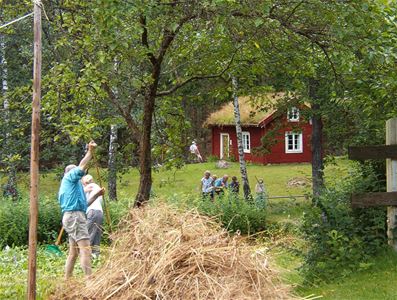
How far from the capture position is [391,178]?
7988mm

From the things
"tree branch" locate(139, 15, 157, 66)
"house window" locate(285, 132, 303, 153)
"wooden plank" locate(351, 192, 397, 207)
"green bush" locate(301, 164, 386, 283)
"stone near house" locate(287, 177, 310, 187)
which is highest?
"tree branch" locate(139, 15, 157, 66)

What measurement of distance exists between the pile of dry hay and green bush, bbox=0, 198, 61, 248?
756 centimetres

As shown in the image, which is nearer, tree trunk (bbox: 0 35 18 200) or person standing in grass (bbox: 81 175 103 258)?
person standing in grass (bbox: 81 175 103 258)

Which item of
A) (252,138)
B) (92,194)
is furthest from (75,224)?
(252,138)

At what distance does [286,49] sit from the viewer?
401 inches

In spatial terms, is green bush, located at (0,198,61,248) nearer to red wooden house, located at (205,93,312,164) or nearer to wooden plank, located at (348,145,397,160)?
wooden plank, located at (348,145,397,160)

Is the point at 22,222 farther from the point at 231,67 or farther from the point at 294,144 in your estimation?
the point at 294,144

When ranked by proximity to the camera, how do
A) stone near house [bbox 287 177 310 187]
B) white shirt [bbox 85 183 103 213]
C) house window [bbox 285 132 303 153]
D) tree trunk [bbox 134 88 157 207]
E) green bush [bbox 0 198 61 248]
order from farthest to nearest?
house window [bbox 285 132 303 153], stone near house [bbox 287 177 310 187], green bush [bbox 0 198 61 248], white shirt [bbox 85 183 103 213], tree trunk [bbox 134 88 157 207]

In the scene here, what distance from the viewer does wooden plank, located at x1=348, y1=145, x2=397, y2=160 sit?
7.97 m

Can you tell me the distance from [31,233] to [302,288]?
11.0 ft

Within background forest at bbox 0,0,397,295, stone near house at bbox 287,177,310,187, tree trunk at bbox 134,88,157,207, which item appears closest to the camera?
background forest at bbox 0,0,397,295

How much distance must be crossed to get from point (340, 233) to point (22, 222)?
27.1ft

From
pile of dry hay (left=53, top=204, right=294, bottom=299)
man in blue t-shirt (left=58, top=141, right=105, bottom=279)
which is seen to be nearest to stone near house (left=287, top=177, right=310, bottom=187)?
man in blue t-shirt (left=58, top=141, right=105, bottom=279)

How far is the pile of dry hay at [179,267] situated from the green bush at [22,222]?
24.8 ft
